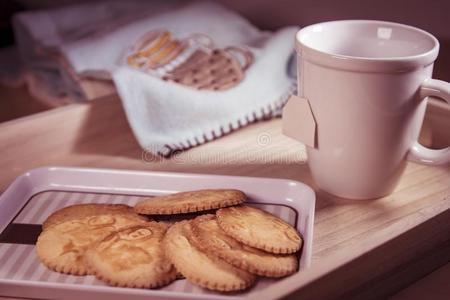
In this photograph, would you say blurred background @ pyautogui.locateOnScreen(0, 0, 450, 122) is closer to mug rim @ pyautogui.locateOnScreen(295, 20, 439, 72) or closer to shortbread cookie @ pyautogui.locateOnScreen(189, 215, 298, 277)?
mug rim @ pyautogui.locateOnScreen(295, 20, 439, 72)

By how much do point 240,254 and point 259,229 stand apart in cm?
4

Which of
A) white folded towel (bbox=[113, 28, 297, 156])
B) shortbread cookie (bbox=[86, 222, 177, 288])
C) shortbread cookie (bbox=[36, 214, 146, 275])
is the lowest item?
white folded towel (bbox=[113, 28, 297, 156])

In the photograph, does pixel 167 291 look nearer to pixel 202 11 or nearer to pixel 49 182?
pixel 49 182

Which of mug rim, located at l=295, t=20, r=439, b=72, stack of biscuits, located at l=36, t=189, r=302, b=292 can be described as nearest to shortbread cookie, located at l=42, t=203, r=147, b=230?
stack of biscuits, located at l=36, t=189, r=302, b=292

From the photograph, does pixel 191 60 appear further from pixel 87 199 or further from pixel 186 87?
pixel 87 199

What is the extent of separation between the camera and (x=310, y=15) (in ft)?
3.33

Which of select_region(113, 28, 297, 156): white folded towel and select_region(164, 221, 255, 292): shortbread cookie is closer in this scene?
select_region(164, 221, 255, 292): shortbread cookie

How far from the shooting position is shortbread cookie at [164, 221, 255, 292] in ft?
1.49

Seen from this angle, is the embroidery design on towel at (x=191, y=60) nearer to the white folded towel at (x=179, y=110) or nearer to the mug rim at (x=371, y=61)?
the white folded towel at (x=179, y=110)

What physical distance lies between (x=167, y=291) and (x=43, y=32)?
0.70m

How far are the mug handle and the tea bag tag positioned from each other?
0.33 feet

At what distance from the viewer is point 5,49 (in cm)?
112

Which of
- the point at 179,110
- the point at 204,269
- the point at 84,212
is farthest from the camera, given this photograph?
the point at 179,110

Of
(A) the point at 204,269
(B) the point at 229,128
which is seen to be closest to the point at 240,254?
(A) the point at 204,269
